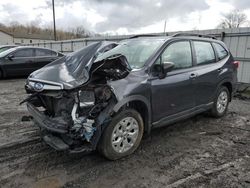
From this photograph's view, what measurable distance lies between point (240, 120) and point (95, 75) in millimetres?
3759

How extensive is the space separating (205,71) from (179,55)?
0.77 m

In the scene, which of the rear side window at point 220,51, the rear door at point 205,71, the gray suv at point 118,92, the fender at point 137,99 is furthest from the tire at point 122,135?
the rear side window at point 220,51

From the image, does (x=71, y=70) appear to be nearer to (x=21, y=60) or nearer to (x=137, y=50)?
(x=137, y=50)

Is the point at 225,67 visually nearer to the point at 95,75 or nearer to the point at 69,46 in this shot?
the point at 95,75

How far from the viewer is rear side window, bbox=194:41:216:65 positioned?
4.59 meters

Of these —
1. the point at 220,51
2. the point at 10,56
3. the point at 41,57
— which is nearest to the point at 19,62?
the point at 10,56

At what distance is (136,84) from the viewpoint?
3420 millimetres

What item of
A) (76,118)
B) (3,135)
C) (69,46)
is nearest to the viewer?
(76,118)

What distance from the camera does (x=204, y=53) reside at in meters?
4.80

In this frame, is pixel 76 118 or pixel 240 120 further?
pixel 240 120

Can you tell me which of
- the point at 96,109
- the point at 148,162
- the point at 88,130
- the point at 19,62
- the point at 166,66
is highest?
the point at 166,66

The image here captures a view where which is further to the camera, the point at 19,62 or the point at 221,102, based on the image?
the point at 19,62

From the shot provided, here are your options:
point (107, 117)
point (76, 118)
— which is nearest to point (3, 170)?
point (76, 118)

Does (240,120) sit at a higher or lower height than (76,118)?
lower
